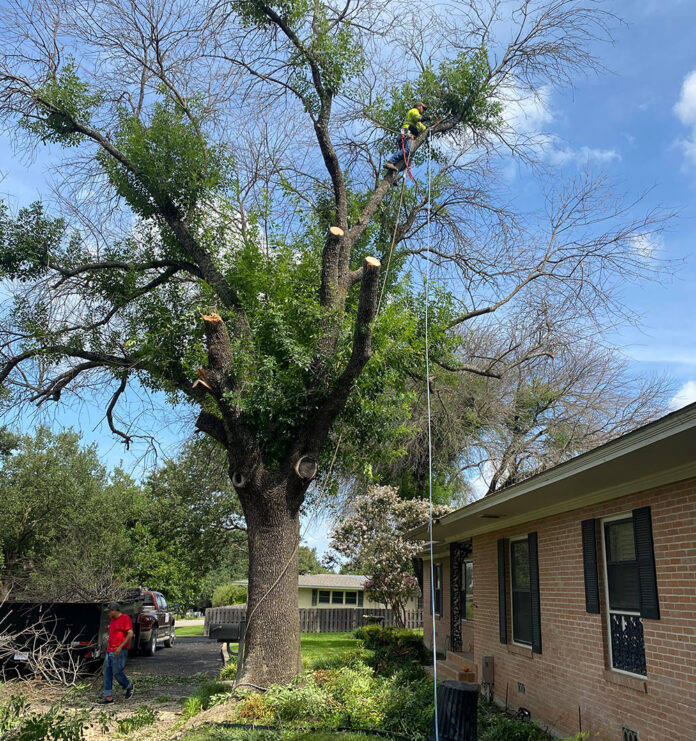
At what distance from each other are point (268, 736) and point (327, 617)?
2747cm

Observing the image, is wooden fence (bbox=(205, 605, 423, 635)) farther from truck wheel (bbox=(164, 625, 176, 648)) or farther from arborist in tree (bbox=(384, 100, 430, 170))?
arborist in tree (bbox=(384, 100, 430, 170))

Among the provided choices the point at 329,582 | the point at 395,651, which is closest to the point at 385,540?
the point at 395,651

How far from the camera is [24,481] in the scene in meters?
29.7

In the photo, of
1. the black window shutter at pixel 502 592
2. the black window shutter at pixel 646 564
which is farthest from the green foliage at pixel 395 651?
the black window shutter at pixel 646 564

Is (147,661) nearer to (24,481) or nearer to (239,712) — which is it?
(239,712)

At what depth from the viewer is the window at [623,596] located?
6812 millimetres

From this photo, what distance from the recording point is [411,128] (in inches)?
469

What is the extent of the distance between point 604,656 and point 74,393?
33.9 feet

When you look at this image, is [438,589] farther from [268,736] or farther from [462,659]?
[268,736]

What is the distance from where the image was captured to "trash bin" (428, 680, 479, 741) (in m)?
6.75

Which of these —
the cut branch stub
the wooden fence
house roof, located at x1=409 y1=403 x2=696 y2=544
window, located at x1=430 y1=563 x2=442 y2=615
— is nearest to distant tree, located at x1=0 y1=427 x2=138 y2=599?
the wooden fence

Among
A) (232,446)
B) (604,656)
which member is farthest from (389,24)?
(604,656)

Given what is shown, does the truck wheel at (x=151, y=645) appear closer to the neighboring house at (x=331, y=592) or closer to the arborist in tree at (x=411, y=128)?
the neighboring house at (x=331, y=592)

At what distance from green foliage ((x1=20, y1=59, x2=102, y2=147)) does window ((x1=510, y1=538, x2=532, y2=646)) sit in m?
10.7
